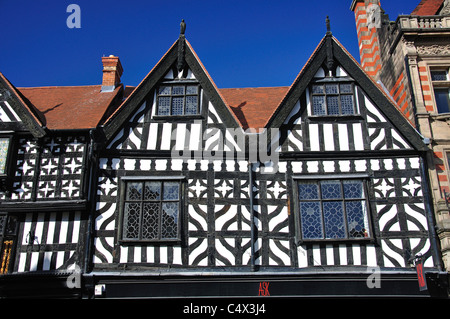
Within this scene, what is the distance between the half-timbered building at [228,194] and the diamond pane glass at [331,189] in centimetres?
3

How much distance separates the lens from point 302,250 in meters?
9.95

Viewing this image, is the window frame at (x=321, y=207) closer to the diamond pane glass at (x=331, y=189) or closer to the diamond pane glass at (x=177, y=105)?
the diamond pane glass at (x=331, y=189)

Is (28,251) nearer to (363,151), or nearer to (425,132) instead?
(363,151)

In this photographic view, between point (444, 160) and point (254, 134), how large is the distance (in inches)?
181

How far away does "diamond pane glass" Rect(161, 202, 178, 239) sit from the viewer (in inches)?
399

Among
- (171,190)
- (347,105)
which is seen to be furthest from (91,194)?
(347,105)

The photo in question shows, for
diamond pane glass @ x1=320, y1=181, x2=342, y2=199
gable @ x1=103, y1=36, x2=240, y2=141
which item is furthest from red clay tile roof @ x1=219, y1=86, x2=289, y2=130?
diamond pane glass @ x1=320, y1=181, x2=342, y2=199

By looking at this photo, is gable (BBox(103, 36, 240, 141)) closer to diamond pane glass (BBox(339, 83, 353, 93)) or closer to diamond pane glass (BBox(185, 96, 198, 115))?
diamond pane glass (BBox(185, 96, 198, 115))

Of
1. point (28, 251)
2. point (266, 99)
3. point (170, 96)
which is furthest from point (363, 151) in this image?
point (28, 251)

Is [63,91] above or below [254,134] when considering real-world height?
above

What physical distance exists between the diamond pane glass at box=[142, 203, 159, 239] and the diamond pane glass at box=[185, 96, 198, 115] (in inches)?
99.8

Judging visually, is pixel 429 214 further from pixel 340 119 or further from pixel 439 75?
pixel 439 75

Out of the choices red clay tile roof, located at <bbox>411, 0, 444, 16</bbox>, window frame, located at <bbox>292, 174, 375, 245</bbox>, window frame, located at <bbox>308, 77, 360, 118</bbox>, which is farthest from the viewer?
red clay tile roof, located at <bbox>411, 0, 444, 16</bbox>

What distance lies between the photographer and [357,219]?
10.2m
